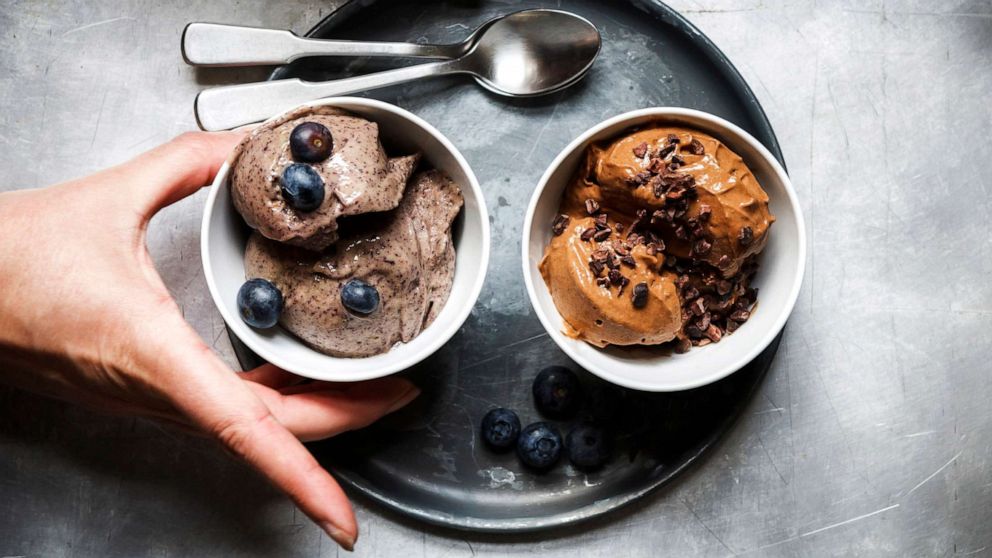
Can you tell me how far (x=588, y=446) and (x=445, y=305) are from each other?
441 mm

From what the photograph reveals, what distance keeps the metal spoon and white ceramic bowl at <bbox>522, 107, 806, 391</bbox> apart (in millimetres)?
270

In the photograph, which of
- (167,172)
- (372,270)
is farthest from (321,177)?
(167,172)

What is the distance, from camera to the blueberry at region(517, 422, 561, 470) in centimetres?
168

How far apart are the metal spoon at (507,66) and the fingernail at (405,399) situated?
0.66m

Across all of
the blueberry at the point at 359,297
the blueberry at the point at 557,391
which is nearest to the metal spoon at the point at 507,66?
the blueberry at the point at 359,297

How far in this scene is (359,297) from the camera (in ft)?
4.55

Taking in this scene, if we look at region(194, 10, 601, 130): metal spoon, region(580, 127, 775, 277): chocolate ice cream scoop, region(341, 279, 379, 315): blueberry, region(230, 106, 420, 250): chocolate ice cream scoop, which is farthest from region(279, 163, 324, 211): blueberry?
region(580, 127, 775, 277): chocolate ice cream scoop

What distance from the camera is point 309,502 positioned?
1.40 m

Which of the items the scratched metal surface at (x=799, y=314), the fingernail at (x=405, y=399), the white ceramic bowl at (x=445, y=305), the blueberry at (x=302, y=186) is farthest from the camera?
the scratched metal surface at (x=799, y=314)

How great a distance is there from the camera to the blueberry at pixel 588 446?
5.51 feet

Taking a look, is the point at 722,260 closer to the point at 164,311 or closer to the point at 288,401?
the point at 288,401

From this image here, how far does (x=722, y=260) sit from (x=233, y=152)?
935 mm

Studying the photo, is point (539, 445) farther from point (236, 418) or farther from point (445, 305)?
point (236, 418)

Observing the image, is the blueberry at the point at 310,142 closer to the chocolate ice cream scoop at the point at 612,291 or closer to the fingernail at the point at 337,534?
the chocolate ice cream scoop at the point at 612,291
